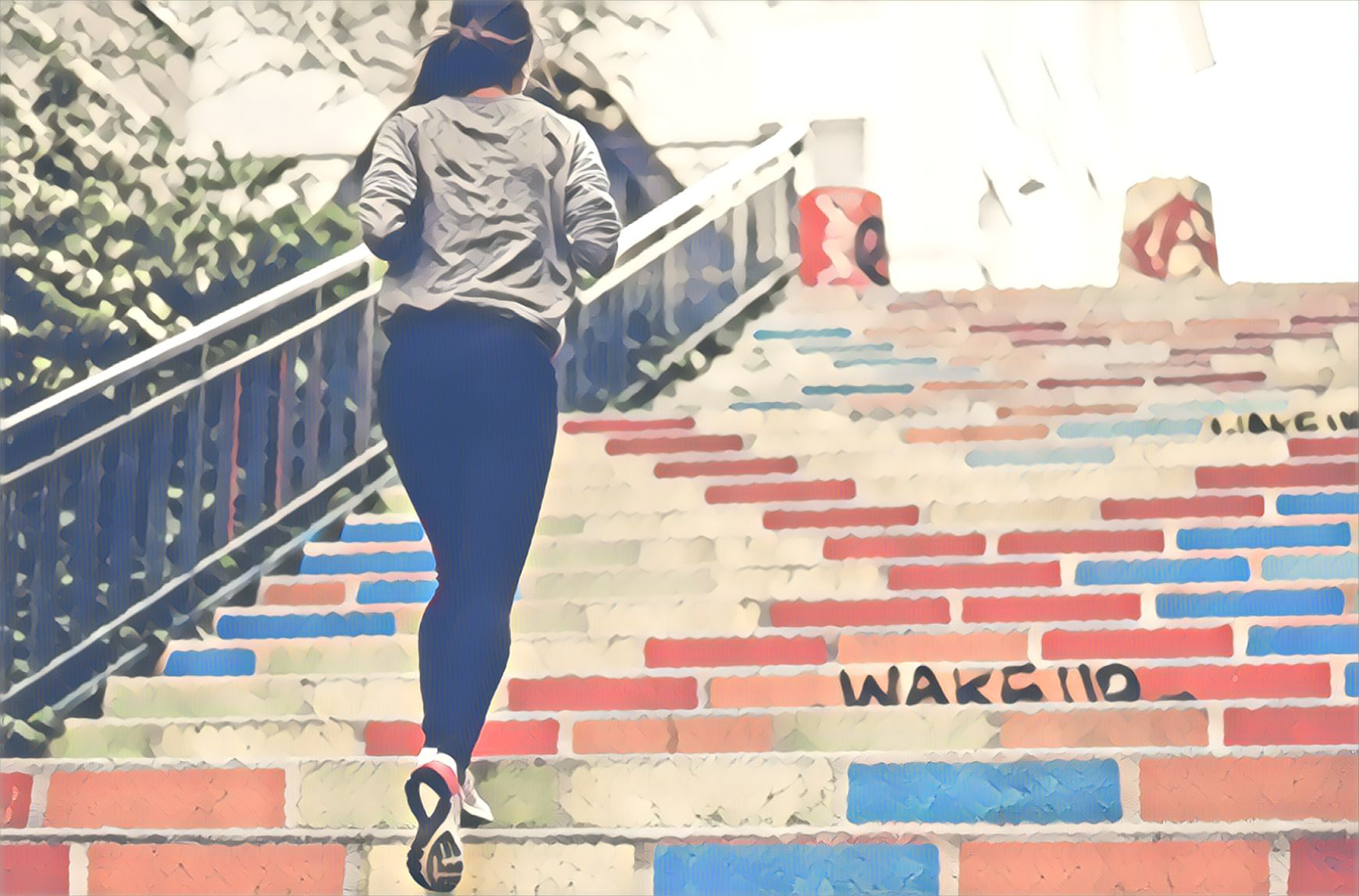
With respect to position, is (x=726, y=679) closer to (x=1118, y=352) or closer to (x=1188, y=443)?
(x=1188, y=443)

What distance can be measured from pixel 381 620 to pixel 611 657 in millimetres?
428

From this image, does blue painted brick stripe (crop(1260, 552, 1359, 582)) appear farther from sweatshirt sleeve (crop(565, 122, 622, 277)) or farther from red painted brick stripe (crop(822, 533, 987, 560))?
sweatshirt sleeve (crop(565, 122, 622, 277))

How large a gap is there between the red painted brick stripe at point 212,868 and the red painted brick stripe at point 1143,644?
1187 mm

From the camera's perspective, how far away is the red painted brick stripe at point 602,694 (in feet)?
8.05

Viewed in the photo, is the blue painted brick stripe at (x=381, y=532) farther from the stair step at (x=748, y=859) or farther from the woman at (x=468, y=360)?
the stair step at (x=748, y=859)

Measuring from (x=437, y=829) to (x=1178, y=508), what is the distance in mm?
1437

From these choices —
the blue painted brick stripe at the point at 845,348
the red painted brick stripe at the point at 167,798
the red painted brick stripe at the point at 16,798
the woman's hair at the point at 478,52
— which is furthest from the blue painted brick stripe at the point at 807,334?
the red painted brick stripe at the point at 16,798

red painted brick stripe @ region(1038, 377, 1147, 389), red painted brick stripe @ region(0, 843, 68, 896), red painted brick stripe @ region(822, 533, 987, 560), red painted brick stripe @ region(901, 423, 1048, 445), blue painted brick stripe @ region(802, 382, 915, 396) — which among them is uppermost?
red painted brick stripe @ region(1038, 377, 1147, 389)

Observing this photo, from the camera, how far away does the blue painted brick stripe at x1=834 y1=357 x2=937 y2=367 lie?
3203mm

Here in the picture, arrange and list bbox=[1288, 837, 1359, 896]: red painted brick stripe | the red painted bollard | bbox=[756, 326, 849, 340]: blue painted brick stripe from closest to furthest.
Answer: bbox=[1288, 837, 1359, 896]: red painted brick stripe
the red painted bollard
bbox=[756, 326, 849, 340]: blue painted brick stripe

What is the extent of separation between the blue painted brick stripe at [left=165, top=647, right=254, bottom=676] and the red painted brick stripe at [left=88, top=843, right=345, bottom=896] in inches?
17.6

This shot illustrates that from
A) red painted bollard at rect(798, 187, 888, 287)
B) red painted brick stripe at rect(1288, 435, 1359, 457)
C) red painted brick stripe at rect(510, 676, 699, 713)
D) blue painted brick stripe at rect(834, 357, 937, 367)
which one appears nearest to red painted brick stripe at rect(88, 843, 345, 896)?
red painted brick stripe at rect(510, 676, 699, 713)

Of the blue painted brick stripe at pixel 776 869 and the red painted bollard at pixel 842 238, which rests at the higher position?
the red painted bollard at pixel 842 238

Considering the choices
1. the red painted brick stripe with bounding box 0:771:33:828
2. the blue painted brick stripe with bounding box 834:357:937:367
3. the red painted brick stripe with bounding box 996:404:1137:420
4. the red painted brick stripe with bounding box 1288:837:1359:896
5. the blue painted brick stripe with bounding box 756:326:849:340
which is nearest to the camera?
the red painted brick stripe with bounding box 1288:837:1359:896
